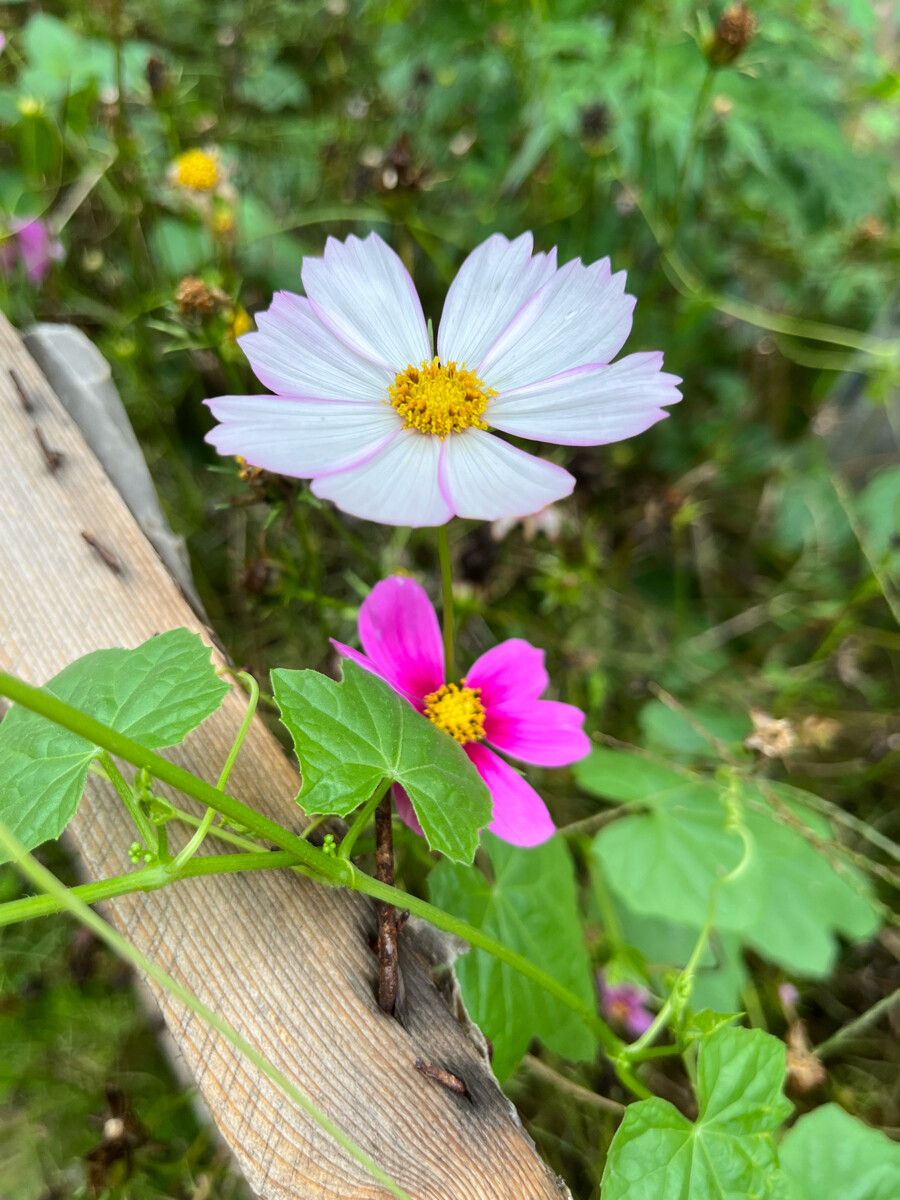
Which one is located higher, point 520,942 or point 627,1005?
point 520,942

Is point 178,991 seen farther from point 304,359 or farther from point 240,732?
point 304,359

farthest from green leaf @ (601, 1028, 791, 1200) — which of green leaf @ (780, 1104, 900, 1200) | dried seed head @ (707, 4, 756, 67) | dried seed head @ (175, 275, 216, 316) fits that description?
dried seed head @ (707, 4, 756, 67)

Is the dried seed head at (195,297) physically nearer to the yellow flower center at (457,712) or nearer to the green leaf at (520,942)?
the yellow flower center at (457,712)

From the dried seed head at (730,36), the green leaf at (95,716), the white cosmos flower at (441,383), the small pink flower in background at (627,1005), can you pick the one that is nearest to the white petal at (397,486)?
the white cosmos flower at (441,383)

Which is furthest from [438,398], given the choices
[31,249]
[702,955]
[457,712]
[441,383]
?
[31,249]

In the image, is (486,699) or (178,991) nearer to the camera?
(178,991)

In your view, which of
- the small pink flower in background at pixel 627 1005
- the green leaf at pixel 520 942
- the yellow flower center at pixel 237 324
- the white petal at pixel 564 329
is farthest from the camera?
the small pink flower in background at pixel 627 1005

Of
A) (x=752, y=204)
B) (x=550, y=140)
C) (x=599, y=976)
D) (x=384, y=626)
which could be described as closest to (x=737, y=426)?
(x=752, y=204)
